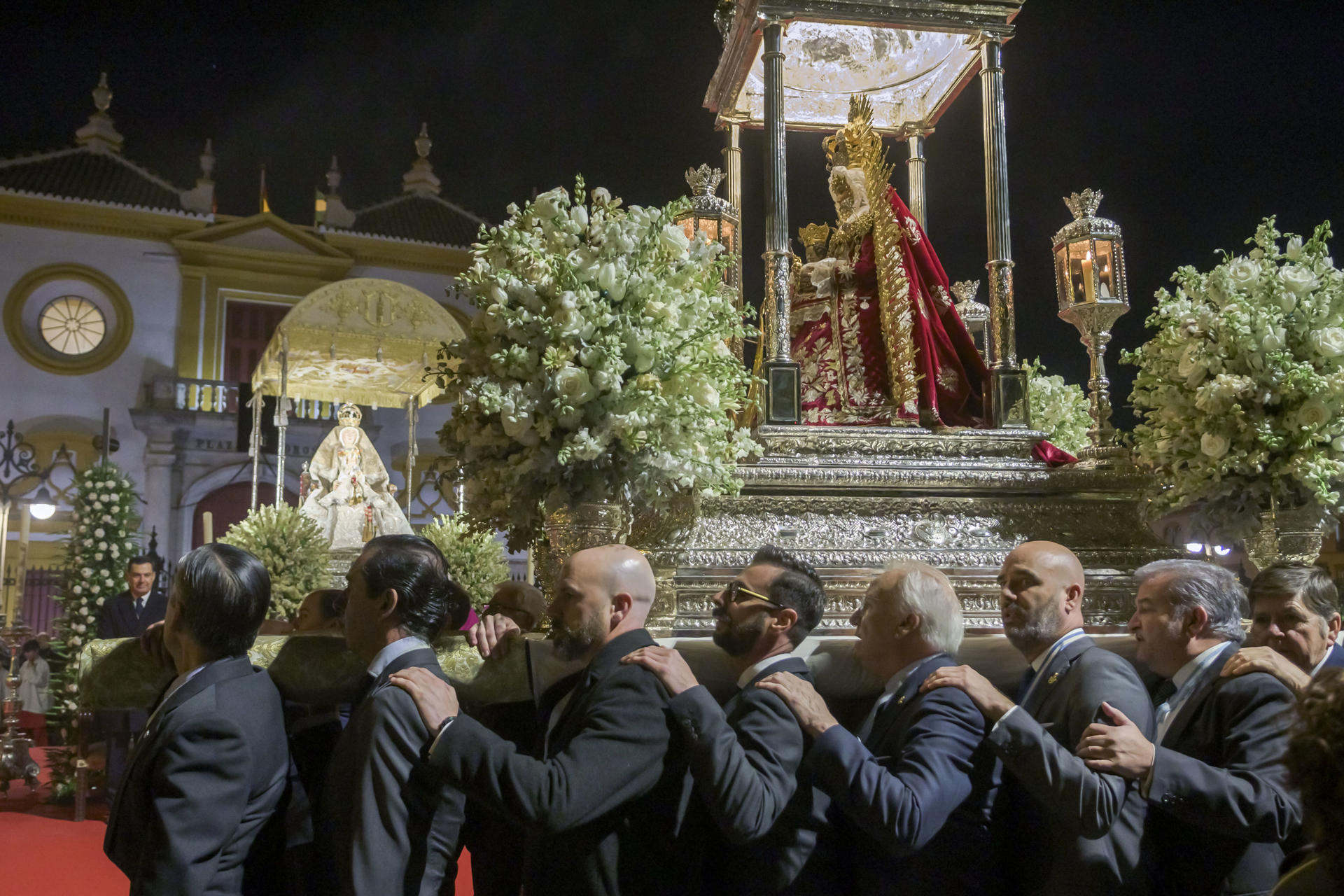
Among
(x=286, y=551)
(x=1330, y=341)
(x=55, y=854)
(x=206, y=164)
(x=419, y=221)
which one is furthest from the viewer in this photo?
(x=419, y=221)

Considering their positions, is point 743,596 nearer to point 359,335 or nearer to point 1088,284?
point 1088,284

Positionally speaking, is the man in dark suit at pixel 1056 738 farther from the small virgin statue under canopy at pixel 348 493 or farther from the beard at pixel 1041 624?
the small virgin statue under canopy at pixel 348 493

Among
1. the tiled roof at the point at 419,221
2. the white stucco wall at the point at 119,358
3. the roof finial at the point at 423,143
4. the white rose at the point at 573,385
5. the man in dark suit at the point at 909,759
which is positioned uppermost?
the roof finial at the point at 423,143

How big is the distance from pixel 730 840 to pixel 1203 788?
2.69ft

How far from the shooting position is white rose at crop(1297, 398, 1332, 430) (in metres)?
3.67

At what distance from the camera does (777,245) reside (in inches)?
174

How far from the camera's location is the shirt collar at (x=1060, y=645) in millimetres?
2293

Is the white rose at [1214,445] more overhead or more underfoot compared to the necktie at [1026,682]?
more overhead

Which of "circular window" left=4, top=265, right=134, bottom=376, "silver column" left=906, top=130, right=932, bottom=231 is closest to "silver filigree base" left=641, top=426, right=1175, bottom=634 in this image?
"silver column" left=906, top=130, right=932, bottom=231

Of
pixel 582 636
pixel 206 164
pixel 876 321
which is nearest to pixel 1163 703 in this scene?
pixel 582 636

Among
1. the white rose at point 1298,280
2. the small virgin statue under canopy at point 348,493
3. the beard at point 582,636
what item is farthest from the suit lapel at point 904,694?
the small virgin statue under canopy at point 348,493

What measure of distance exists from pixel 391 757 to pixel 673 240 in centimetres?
168

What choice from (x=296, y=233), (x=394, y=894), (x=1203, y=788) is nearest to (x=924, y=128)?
(x=1203, y=788)

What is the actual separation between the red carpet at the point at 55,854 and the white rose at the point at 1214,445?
288cm
